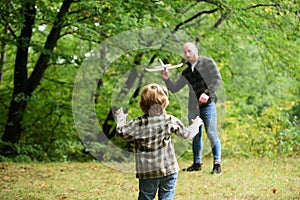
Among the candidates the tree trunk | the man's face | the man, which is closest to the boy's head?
the man

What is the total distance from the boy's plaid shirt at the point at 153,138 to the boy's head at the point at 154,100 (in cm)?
5

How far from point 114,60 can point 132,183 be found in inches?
132

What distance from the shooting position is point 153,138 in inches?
122

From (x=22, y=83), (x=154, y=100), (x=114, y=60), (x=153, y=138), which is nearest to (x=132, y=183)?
(x=153, y=138)

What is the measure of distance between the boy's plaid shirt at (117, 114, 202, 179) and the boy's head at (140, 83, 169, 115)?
0.17 ft

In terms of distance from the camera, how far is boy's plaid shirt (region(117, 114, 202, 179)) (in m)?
3.09

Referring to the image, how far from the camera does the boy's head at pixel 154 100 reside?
303 cm

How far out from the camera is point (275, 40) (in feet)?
24.3

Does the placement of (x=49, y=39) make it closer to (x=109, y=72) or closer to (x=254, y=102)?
(x=109, y=72)

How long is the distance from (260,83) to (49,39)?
8.81 metres

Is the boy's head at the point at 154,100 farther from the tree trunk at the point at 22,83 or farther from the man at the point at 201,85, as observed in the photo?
the tree trunk at the point at 22,83

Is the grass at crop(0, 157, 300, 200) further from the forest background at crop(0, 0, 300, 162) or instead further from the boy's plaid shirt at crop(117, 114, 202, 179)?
the boy's plaid shirt at crop(117, 114, 202, 179)

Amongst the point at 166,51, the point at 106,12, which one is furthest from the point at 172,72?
the point at 106,12

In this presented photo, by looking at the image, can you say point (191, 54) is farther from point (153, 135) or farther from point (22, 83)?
point (22, 83)
